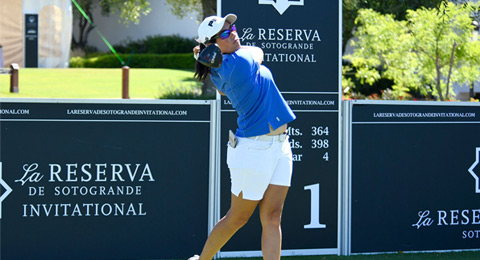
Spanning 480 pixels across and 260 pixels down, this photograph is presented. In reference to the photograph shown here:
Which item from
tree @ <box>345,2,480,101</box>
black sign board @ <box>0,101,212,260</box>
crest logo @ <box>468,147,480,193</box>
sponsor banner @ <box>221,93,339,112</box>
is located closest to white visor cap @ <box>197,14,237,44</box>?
black sign board @ <box>0,101,212,260</box>

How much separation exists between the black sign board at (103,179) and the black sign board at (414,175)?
4.62 ft

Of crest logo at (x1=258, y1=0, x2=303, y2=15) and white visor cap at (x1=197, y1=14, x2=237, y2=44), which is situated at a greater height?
crest logo at (x1=258, y1=0, x2=303, y2=15)

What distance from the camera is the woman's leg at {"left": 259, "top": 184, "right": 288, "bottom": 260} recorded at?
4359 mm

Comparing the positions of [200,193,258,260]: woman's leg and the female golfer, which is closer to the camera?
the female golfer

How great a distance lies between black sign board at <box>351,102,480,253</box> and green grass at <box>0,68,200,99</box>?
9879mm

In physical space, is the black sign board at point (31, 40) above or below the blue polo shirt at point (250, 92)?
above

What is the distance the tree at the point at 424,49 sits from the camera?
42.7ft

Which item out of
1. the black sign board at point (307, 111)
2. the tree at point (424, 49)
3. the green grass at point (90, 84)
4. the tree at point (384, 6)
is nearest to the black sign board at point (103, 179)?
the black sign board at point (307, 111)

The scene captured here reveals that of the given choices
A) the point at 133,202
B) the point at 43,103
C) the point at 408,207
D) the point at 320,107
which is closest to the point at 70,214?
the point at 133,202

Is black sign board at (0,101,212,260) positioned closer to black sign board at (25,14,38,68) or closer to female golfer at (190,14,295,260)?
female golfer at (190,14,295,260)

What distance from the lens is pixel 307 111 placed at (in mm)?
5699

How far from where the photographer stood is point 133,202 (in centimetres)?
545

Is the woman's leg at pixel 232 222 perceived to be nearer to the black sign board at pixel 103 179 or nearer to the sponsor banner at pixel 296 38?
the black sign board at pixel 103 179

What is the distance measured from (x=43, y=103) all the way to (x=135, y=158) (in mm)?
867
